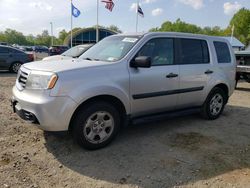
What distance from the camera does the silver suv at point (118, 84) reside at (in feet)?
12.9

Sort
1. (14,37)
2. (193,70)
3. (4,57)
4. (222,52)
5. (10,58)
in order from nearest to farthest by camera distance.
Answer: (193,70), (222,52), (4,57), (10,58), (14,37)

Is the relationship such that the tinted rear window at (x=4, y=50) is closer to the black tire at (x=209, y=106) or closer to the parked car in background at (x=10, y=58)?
the parked car in background at (x=10, y=58)

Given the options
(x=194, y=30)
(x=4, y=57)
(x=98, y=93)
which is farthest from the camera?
(x=194, y=30)

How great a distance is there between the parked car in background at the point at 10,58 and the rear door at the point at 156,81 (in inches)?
434

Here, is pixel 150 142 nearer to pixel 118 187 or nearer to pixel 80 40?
pixel 118 187

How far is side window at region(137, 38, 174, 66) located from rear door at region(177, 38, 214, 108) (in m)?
0.21

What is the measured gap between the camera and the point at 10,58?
555 inches

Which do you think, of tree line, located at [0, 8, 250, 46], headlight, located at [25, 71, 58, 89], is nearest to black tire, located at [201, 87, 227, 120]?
headlight, located at [25, 71, 58, 89]

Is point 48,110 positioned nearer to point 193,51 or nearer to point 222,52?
point 193,51

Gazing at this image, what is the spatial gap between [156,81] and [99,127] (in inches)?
51.4

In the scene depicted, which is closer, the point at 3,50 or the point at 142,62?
the point at 142,62

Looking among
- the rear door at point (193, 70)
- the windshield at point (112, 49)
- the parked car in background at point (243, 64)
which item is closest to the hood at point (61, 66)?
the windshield at point (112, 49)

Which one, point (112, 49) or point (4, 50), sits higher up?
point (112, 49)

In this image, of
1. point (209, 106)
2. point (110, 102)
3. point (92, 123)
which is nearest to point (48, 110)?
point (92, 123)
